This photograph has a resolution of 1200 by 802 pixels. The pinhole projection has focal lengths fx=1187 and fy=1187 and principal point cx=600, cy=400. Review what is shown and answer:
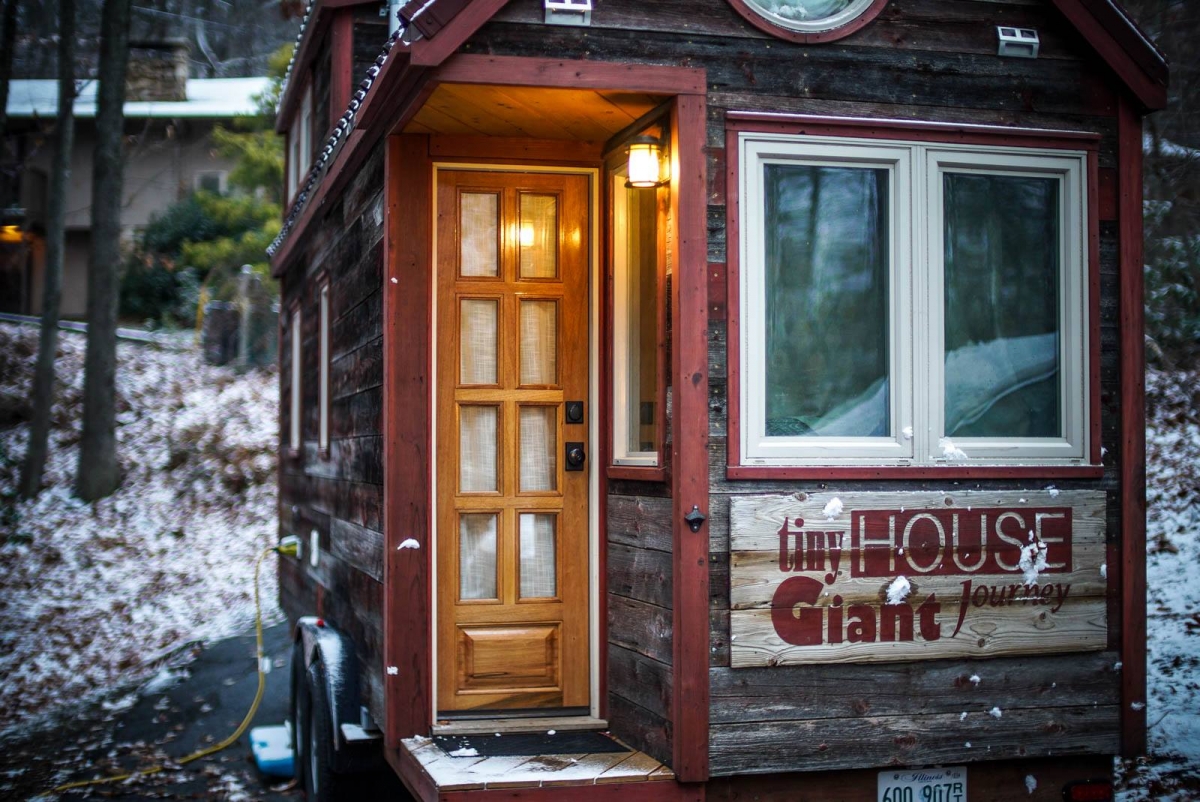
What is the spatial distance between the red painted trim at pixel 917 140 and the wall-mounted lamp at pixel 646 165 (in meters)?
0.28

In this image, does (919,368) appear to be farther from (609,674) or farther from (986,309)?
(609,674)

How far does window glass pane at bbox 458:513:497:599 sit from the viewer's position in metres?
5.30

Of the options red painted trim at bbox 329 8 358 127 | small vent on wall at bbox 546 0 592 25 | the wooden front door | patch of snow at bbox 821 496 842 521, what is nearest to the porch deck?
the wooden front door

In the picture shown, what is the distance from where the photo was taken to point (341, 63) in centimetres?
809

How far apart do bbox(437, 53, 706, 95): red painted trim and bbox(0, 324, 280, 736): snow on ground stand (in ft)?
25.1

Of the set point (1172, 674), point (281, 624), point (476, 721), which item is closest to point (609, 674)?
point (476, 721)

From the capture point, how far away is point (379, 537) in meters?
5.38

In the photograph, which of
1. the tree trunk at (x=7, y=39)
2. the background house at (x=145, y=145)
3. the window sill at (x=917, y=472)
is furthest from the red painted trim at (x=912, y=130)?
the background house at (x=145, y=145)

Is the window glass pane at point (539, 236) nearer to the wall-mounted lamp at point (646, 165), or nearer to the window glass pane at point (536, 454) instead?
the window glass pane at point (536, 454)

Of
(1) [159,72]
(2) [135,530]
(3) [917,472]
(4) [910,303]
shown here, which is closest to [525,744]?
(3) [917,472]

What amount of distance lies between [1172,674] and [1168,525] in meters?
2.47

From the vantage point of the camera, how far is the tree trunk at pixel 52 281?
1662cm

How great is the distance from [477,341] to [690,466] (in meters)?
1.41

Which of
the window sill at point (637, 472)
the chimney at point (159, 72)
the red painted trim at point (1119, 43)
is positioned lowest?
the window sill at point (637, 472)
